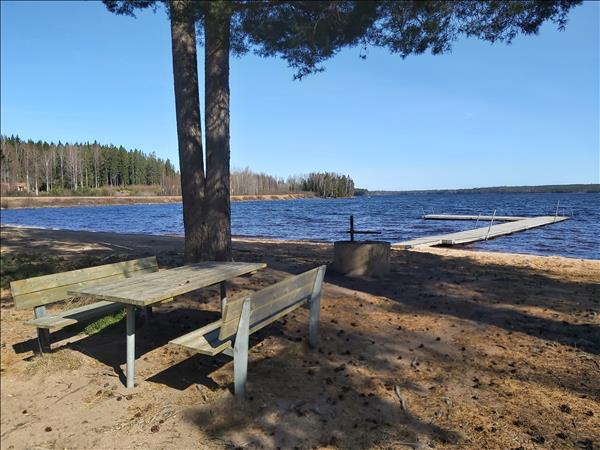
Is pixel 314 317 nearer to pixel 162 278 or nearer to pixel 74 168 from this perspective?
pixel 162 278

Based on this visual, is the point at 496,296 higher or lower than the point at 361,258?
lower

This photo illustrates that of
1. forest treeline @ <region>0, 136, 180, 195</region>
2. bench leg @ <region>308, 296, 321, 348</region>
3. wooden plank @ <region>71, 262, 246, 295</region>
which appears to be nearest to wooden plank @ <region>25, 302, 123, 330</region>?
wooden plank @ <region>71, 262, 246, 295</region>

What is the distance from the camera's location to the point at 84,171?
101 metres

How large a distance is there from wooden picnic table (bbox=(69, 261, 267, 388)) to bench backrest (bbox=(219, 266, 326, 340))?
488 millimetres

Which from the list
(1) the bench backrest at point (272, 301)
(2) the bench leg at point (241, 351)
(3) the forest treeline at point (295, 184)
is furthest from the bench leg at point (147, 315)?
(3) the forest treeline at point (295, 184)

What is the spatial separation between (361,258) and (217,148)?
9.38 ft

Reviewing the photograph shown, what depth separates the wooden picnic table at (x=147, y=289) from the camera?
3.19m

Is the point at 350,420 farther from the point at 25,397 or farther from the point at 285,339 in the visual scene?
the point at 25,397

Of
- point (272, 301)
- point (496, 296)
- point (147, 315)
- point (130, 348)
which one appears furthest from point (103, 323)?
point (496, 296)

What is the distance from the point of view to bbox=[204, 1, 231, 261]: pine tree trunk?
634 centimetres

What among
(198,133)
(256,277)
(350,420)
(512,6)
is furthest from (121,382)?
(512,6)

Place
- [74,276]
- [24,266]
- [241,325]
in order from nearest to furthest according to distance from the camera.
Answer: [241,325], [74,276], [24,266]

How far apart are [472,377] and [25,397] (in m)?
3.60

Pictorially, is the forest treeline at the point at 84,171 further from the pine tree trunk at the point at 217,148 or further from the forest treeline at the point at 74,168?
the pine tree trunk at the point at 217,148
